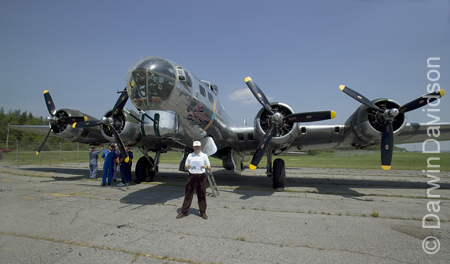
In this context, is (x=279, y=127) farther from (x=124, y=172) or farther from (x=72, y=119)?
(x=72, y=119)

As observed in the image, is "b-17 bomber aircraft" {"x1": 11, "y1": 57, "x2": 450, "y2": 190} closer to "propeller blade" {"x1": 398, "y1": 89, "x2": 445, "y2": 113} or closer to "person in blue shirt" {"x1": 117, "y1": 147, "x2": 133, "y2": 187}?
"propeller blade" {"x1": 398, "y1": 89, "x2": 445, "y2": 113}

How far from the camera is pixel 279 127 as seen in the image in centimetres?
855

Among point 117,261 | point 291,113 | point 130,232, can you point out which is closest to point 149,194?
point 130,232

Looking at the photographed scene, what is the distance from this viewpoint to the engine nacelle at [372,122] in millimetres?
8625

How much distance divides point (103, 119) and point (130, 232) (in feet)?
22.2

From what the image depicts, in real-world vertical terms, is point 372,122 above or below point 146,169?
above

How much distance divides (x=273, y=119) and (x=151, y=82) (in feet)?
14.6

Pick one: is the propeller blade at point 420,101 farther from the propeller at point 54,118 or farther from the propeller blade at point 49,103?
the propeller blade at point 49,103

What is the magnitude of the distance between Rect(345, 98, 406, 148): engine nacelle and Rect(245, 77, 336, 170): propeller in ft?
5.95

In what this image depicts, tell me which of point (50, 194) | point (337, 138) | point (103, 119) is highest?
point (103, 119)

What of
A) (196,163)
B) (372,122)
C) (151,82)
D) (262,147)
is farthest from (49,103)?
(372,122)

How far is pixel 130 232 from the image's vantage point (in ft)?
13.9

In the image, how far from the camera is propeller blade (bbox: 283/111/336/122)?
8.09 meters

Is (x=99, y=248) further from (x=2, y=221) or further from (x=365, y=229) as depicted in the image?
(x=365, y=229)
